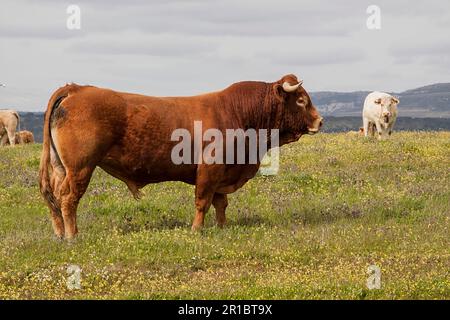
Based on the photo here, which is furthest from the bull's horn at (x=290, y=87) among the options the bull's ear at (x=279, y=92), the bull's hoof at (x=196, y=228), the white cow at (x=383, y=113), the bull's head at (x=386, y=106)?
the bull's head at (x=386, y=106)

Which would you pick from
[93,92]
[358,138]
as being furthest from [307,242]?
[358,138]

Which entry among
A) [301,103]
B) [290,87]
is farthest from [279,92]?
[301,103]

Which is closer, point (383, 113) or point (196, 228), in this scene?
point (196, 228)

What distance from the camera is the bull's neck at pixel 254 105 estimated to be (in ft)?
51.2

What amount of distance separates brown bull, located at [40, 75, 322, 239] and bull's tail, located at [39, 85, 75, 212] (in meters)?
0.02

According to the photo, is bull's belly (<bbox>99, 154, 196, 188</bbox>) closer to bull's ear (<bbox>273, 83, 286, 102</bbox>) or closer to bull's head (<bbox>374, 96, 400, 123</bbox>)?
bull's ear (<bbox>273, 83, 286, 102</bbox>)

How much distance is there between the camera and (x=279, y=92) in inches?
625

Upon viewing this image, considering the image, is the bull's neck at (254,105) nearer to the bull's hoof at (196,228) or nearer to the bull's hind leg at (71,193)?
the bull's hoof at (196,228)

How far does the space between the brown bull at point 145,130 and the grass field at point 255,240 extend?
0.87 metres

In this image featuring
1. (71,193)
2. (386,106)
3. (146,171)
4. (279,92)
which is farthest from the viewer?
(386,106)

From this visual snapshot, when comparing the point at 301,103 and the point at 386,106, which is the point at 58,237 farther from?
the point at 386,106

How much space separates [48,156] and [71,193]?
86 centimetres

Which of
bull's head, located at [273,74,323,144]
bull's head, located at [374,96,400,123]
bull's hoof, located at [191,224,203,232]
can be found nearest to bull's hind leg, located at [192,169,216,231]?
bull's hoof, located at [191,224,203,232]
